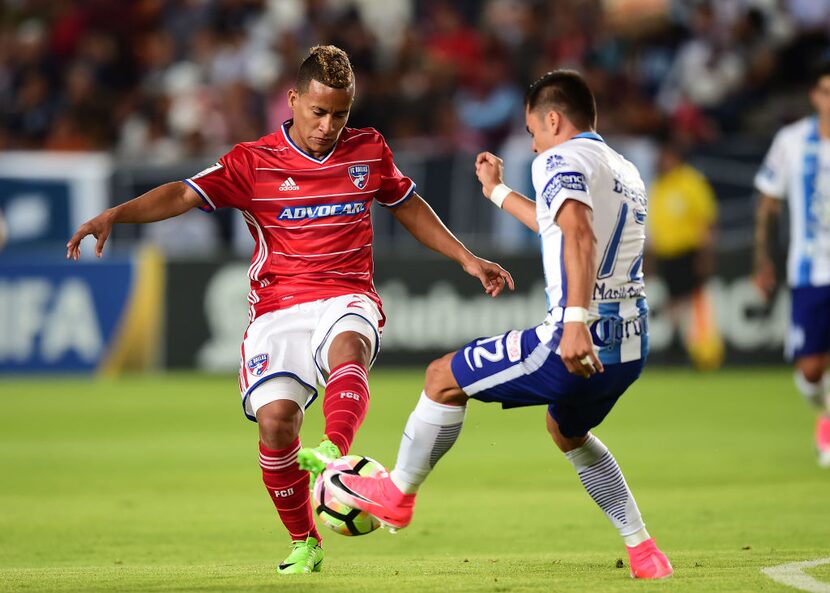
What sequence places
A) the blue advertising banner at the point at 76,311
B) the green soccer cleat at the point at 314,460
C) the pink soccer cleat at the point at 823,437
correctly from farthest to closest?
the blue advertising banner at the point at 76,311 < the pink soccer cleat at the point at 823,437 < the green soccer cleat at the point at 314,460

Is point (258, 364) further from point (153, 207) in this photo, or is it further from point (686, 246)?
point (686, 246)

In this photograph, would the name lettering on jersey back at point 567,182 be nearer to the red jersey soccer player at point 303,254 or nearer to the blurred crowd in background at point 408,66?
the red jersey soccer player at point 303,254

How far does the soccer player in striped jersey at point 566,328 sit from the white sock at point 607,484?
20 centimetres

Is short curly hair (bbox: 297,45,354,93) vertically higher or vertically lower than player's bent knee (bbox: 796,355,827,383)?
higher

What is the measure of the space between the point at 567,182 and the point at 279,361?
1.82 metres

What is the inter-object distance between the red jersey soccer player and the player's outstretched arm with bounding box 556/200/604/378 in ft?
4.17

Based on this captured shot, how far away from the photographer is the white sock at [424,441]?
605 centimetres

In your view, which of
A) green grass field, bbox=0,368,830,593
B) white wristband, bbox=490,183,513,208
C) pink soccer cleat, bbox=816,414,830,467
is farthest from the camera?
pink soccer cleat, bbox=816,414,830,467

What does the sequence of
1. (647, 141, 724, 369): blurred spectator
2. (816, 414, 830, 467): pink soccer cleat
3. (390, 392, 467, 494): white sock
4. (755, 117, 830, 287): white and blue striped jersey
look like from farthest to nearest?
(647, 141, 724, 369): blurred spectator → (816, 414, 830, 467): pink soccer cleat → (755, 117, 830, 287): white and blue striped jersey → (390, 392, 467, 494): white sock

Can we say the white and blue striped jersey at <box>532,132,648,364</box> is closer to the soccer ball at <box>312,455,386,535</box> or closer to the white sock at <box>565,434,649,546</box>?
the white sock at <box>565,434,649,546</box>

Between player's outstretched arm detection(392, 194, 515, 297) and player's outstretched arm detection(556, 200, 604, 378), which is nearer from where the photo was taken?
player's outstretched arm detection(556, 200, 604, 378)

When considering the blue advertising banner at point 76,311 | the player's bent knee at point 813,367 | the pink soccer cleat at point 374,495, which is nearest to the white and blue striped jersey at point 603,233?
the pink soccer cleat at point 374,495

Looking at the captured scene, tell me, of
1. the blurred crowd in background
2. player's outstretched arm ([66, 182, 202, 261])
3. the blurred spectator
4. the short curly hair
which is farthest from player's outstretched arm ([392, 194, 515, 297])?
the blurred crowd in background

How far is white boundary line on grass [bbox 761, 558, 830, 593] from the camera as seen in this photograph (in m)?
5.55
